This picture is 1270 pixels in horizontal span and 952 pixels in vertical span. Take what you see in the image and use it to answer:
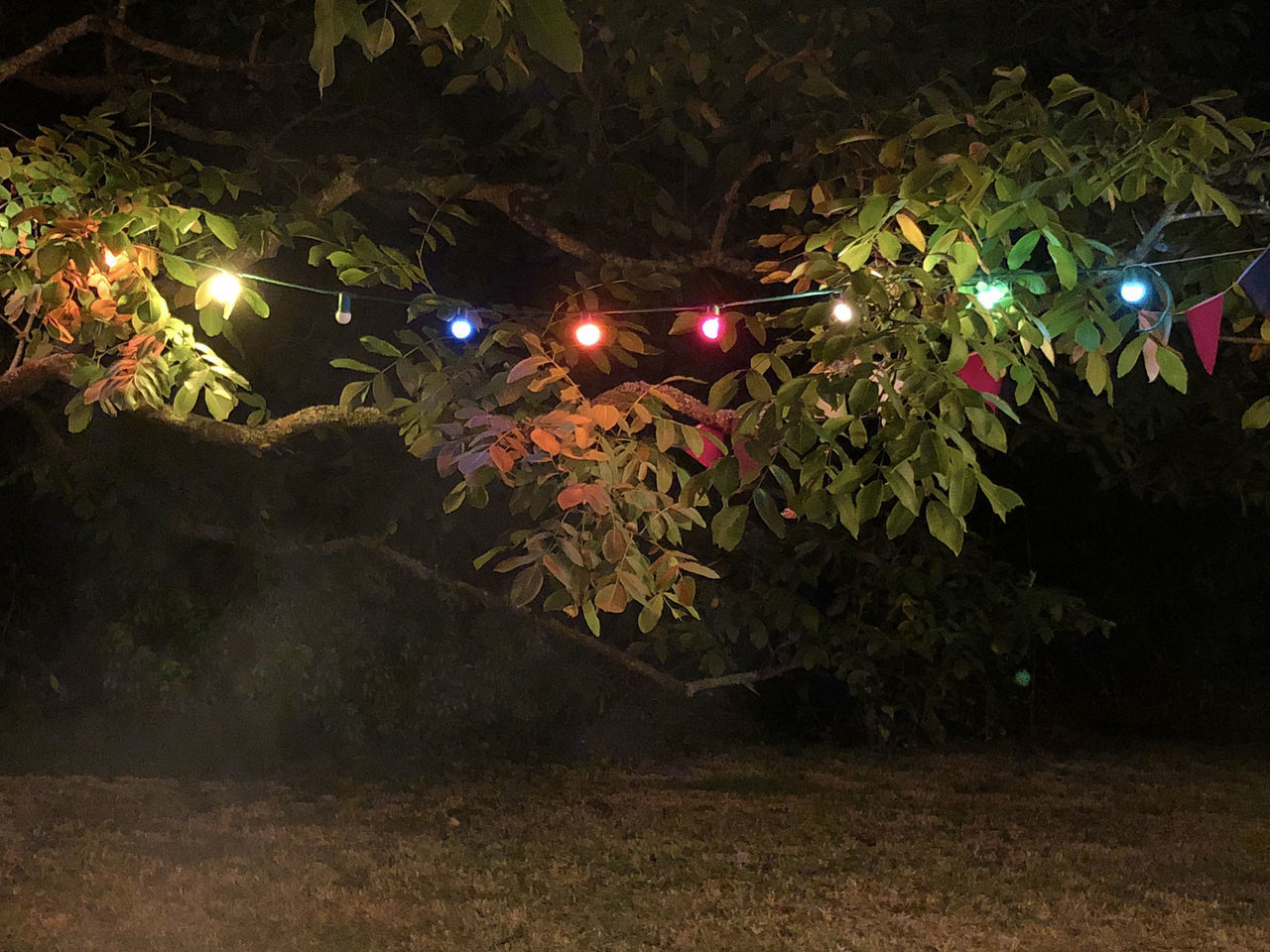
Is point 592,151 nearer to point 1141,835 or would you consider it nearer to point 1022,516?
point 1141,835

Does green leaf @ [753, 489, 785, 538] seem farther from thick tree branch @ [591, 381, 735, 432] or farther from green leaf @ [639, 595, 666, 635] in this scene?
thick tree branch @ [591, 381, 735, 432]

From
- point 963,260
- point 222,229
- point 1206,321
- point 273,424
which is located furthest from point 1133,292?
point 273,424

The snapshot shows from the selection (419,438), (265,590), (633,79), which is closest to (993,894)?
(419,438)

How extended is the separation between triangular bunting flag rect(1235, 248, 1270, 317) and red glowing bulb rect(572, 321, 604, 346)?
48.4 inches

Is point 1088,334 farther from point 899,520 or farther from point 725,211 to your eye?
point 725,211

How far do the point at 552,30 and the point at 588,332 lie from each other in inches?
59.5

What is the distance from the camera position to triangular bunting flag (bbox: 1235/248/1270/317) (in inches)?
73.9

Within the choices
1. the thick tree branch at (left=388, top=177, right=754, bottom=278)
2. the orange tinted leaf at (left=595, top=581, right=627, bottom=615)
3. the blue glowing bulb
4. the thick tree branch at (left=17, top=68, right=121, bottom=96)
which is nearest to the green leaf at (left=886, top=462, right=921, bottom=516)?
the orange tinted leaf at (left=595, top=581, right=627, bottom=615)

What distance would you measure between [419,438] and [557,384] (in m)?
0.43

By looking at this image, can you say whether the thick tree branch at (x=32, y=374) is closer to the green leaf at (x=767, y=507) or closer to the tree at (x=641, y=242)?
the tree at (x=641, y=242)

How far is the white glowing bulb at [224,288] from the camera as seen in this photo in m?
2.30

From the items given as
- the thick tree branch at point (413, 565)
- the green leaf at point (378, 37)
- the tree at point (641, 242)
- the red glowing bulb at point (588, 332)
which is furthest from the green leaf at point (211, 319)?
the thick tree branch at point (413, 565)

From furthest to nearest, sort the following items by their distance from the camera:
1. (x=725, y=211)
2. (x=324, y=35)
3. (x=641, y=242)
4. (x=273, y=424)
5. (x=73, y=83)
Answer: (x=641, y=242), (x=73, y=83), (x=725, y=211), (x=273, y=424), (x=324, y=35)

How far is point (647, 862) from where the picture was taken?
3729 millimetres
